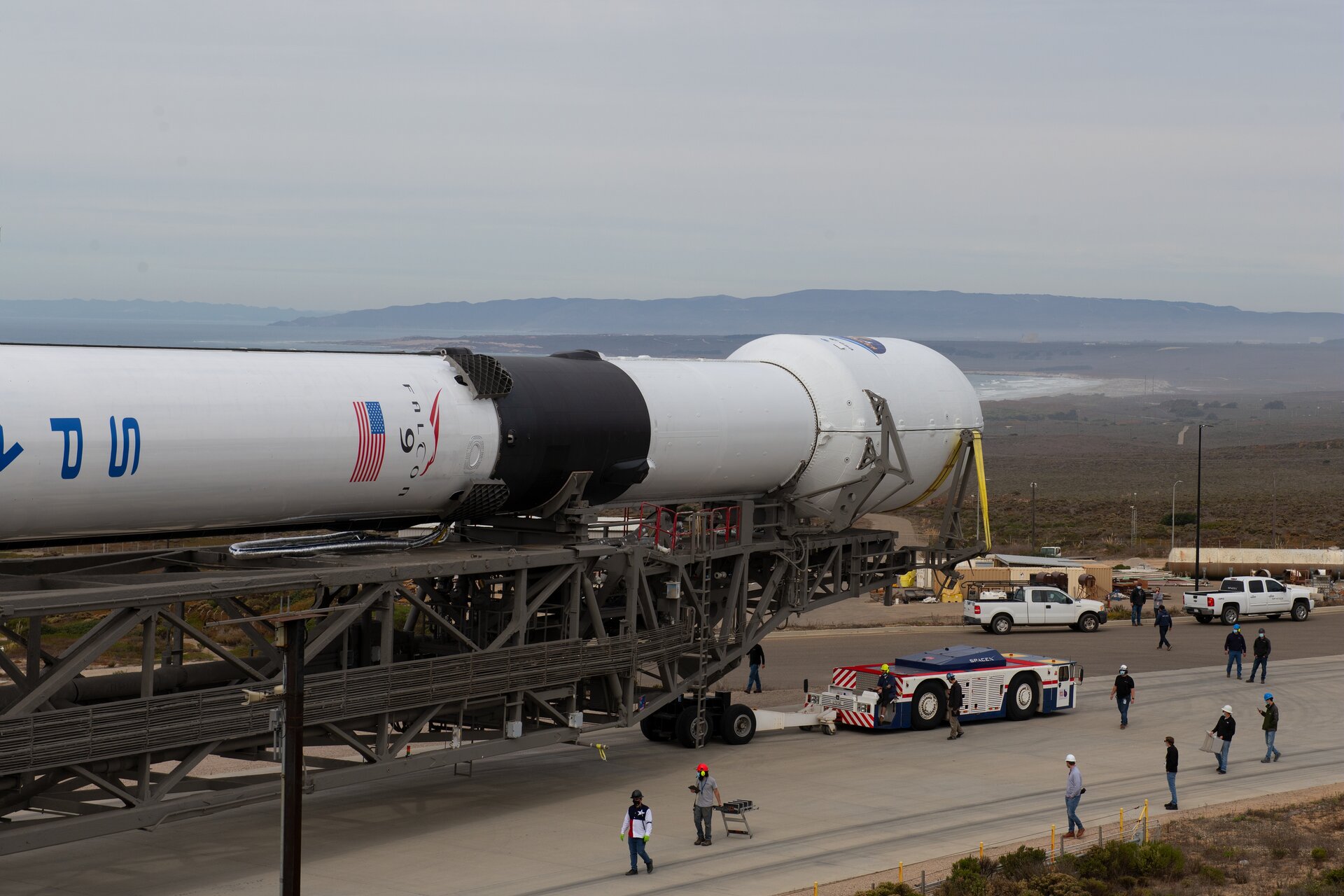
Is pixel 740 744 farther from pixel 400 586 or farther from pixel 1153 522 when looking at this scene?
pixel 1153 522

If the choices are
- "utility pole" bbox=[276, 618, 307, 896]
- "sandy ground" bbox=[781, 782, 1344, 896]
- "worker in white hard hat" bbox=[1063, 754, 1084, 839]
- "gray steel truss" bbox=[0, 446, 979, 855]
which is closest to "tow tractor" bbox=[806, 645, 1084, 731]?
"gray steel truss" bbox=[0, 446, 979, 855]

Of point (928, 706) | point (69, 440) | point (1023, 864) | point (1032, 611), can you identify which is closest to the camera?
point (69, 440)

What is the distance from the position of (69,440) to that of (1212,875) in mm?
12652

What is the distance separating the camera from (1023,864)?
651 inches

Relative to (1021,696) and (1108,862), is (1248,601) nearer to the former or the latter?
(1021,696)

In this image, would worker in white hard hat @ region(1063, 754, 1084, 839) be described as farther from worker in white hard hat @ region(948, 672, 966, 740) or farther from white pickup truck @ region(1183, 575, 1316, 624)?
white pickup truck @ region(1183, 575, 1316, 624)

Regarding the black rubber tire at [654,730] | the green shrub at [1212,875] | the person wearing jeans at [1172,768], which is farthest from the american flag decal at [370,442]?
the person wearing jeans at [1172,768]

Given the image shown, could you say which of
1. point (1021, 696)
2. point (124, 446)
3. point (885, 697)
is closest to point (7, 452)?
point (124, 446)

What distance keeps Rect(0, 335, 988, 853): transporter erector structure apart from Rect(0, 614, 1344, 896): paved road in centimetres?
96

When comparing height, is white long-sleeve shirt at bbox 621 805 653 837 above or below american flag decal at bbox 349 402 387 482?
below

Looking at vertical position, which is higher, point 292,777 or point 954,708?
point 292,777

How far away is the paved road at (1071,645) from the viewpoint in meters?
32.8

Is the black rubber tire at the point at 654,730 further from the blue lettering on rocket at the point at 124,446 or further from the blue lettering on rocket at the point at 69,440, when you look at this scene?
the blue lettering on rocket at the point at 69,440

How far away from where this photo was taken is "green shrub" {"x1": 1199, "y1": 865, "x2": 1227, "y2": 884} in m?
16.5
